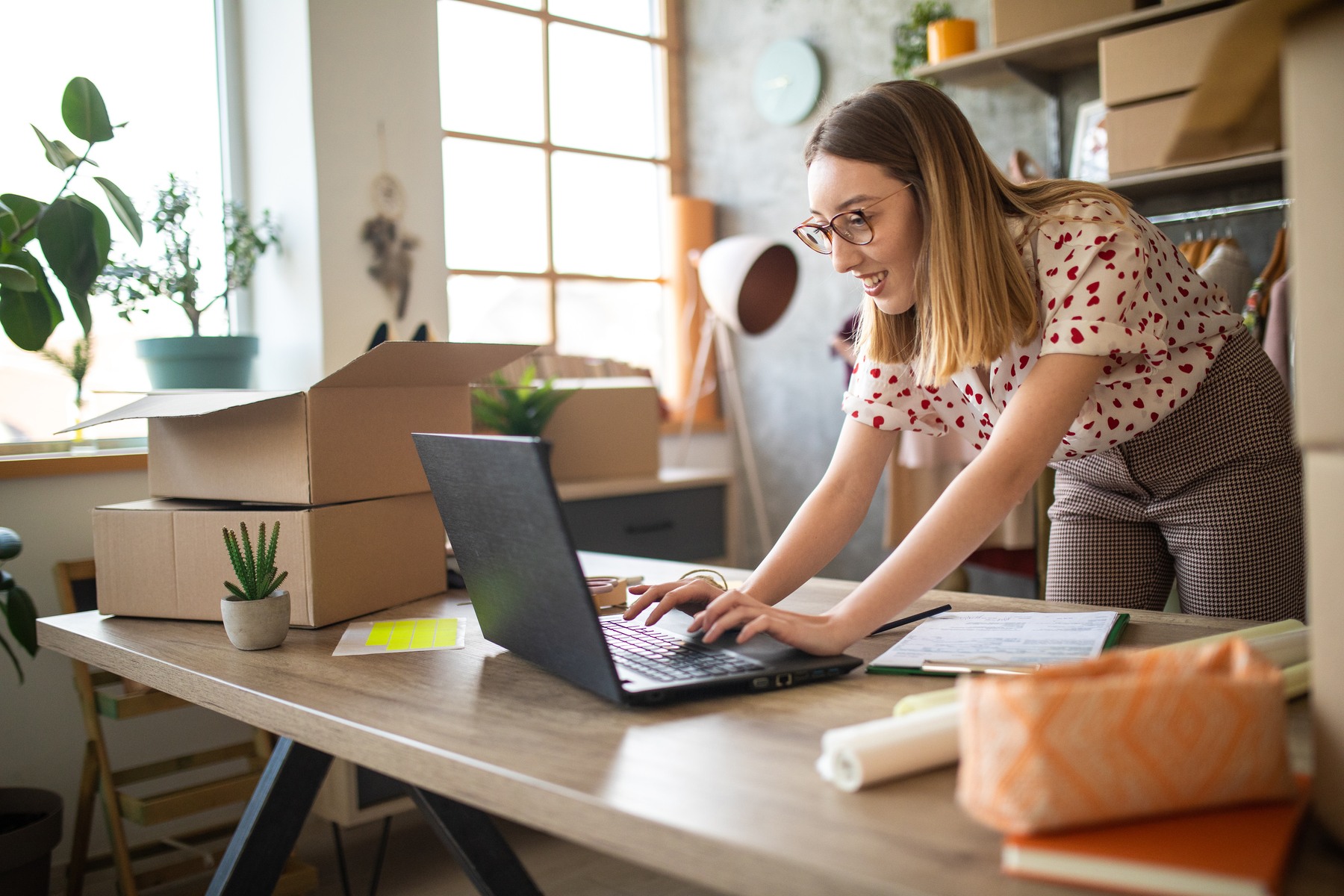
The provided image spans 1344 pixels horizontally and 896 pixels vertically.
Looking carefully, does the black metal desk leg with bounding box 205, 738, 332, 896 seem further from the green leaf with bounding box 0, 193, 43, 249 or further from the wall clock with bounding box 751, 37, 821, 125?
the wall clock with bounding box 751, 37, 821, 125

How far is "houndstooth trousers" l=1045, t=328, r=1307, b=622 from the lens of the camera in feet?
4.53

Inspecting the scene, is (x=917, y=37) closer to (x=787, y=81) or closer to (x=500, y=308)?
(x=787, y=81)

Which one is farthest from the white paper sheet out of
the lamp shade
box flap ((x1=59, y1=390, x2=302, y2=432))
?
the lamp shade

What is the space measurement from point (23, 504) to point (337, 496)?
1.26 m

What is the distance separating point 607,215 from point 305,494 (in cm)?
310

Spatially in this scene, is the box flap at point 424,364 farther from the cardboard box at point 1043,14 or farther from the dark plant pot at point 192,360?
the cardboard box at point 1043,14

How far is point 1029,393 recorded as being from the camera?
3.55ft

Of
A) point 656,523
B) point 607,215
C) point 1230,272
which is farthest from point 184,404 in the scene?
point 607,215

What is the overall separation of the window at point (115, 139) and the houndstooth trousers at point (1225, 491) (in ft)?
7.04

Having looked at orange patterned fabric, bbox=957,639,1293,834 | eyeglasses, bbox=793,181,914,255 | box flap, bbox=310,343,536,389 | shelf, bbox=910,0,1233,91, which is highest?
shelf, bbox=910,0,1233,91

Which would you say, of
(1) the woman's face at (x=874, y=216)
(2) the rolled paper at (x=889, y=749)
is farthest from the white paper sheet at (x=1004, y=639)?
(1) the woman's face at (x=874, y=216)

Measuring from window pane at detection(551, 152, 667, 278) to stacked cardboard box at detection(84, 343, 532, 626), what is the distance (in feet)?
8.72

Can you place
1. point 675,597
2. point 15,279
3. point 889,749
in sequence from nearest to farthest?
point 889,749 < point 675,597 < point 15,279

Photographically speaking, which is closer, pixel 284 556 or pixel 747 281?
pixel 284 556
